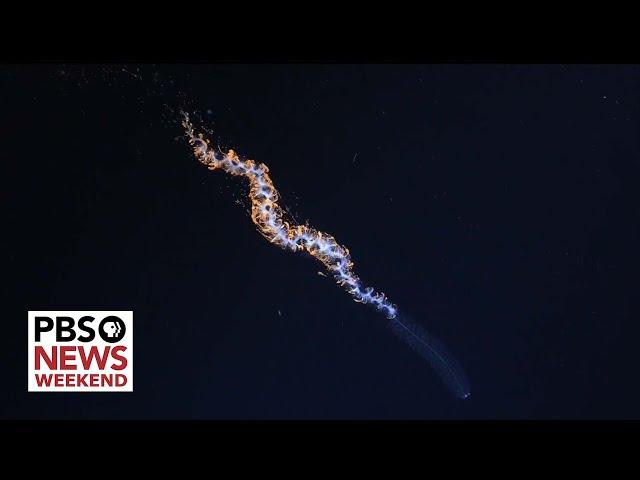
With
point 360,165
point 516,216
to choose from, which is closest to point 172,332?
point 360,165

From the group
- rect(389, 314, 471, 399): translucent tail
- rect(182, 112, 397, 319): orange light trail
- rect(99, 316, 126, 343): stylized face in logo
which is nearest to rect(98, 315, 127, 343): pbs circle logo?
rect(99, 316, 126, 343): stylized face in logo

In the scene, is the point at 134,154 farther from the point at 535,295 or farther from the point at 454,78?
the point at 535,295

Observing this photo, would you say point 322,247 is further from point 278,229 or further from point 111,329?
point 111,329

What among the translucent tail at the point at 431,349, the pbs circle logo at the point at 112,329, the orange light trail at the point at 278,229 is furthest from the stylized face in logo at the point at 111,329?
the translucent tail at the point at 431,349

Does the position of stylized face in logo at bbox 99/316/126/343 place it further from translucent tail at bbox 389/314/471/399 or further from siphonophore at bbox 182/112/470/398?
translucent tail at bbox 389/314/471/399

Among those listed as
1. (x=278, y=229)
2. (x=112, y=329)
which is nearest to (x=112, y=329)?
(x=112, y=329)

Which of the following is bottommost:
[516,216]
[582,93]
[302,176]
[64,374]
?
[64,374]
